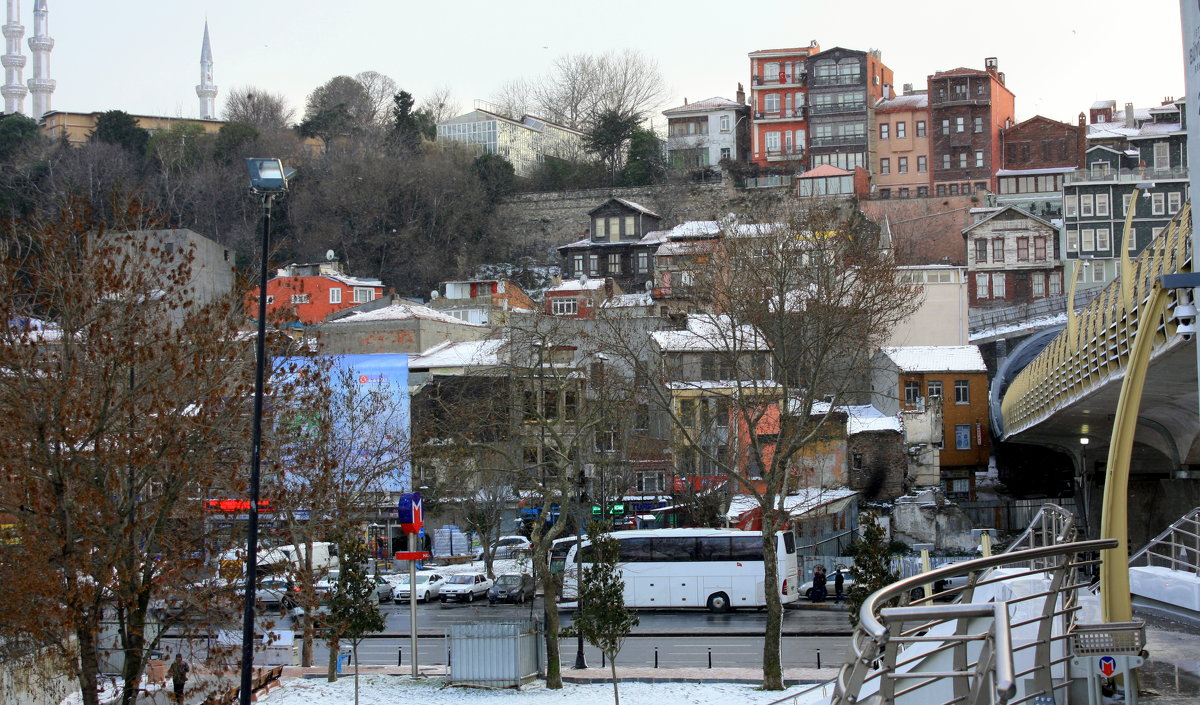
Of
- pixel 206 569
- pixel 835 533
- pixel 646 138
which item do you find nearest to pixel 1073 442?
pixel 835 533

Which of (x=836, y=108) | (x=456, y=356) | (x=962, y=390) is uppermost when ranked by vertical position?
(x=836, y=108)

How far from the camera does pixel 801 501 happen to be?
42.8 metres

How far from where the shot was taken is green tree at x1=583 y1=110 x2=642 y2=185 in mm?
105500

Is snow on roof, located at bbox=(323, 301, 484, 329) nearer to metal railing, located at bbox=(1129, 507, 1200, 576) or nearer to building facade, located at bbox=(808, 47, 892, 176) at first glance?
building facade, located at bbox=(808, 47, 892, 176)

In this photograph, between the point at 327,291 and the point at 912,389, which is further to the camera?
the point at 327,291

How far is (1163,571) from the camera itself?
607 inches

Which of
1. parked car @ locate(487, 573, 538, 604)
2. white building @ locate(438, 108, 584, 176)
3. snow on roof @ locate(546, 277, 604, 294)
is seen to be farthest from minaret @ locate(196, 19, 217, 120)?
parked car @ locate(487, 573, 538, 604)

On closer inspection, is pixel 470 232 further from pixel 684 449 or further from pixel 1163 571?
pixel 1163 571

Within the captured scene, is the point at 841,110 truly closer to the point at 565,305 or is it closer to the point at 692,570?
the point at 565,305

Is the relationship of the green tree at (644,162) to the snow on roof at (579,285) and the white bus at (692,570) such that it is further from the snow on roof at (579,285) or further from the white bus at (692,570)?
the white bus at (692,570)

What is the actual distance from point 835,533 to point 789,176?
57569mm

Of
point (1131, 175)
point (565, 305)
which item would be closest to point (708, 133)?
point (565, 305)

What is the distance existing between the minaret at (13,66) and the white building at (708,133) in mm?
86489

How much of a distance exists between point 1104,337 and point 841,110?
3174 inches
